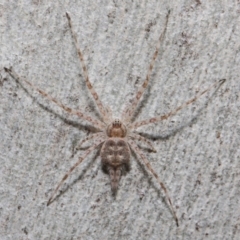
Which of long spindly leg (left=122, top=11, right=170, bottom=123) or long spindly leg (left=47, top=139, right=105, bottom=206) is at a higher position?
long spindly leg (left=122, top=11, right=170, bottom=123)

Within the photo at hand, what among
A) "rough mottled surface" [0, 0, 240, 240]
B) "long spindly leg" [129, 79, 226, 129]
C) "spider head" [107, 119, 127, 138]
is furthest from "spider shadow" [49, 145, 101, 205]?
"long spindly leg" [129, 79, 226, 129]

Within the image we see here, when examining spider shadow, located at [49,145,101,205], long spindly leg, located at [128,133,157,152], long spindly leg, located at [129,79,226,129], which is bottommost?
spider shadow, located at [49,145,101,205]

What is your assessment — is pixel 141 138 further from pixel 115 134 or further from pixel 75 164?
pixel 75 164

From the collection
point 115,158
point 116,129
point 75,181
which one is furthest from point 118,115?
point 75,181

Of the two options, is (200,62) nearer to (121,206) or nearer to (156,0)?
(156,0)

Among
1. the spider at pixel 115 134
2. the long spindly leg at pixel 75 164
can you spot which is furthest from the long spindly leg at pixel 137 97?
the long spindly leg at pixel 75 164

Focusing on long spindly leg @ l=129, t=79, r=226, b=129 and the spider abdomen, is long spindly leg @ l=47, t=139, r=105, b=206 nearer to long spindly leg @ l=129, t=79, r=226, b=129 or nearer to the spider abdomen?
the spider abdomen

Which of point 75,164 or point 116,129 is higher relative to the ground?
point 116,129
